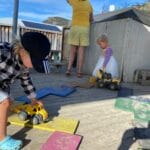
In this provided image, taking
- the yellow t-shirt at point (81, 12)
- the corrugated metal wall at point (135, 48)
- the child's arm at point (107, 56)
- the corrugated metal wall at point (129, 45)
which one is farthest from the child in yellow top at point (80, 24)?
the corrugated metal wall at point (135, 48)

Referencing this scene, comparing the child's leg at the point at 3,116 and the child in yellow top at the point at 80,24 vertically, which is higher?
the child in yellow top at the point at 80,24

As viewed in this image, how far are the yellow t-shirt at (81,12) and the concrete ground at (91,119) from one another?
1574mm

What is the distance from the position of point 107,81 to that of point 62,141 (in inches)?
112

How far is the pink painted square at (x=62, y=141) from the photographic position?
9.27 ft

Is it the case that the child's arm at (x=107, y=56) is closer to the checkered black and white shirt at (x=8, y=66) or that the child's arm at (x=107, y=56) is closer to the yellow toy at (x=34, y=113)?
the yellow toy at (x=34, y=113)

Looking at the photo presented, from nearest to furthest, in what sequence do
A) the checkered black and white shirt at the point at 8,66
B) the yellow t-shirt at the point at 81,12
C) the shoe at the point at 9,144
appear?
the shoe at the point at 9,144, the checkered black and white shirt at the point at 8,66, the yellow t-shirt at the point at 81,12

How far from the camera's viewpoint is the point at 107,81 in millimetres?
5684

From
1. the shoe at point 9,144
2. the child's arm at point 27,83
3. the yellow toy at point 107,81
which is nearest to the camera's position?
the shoe at point 9,144

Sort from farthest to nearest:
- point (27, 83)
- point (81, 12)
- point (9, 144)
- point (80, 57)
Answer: point (80, 57)
point (81, 12)
point (27, 83)
point (9, 144)

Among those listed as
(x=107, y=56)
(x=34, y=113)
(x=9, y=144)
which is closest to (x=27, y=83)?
(x=34, y=113)

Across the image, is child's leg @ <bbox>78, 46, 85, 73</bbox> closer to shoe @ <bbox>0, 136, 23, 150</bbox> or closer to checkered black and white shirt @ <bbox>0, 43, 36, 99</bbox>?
checkered black and white shirt @ <bbox>0, 43, 36, 99</bbox>

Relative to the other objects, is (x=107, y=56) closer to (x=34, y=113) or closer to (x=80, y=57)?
(x=80, y=57)

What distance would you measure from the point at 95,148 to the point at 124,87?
3152mm

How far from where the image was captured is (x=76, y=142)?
9.65ft
